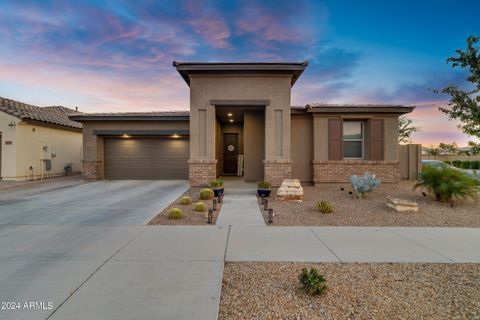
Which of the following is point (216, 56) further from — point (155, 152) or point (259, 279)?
point (259, 279)

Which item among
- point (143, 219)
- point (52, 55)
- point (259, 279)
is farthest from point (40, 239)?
point (52, 55)

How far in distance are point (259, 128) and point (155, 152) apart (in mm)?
6886

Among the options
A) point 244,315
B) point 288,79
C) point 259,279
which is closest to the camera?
point 244,315

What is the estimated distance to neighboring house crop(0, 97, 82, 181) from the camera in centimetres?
1317

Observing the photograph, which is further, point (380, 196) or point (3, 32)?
point (3, 32)

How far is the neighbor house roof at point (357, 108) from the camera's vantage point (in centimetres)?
1121

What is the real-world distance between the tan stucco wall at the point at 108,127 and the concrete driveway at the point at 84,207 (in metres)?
4.47

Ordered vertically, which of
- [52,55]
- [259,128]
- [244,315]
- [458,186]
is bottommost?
[244,315]

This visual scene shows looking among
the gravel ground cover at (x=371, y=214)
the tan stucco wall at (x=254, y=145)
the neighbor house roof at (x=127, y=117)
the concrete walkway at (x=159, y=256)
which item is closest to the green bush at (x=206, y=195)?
the gravel ground cover at (x=371, y=214)

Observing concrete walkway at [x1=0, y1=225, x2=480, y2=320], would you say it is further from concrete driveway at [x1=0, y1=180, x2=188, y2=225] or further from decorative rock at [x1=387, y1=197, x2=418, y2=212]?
decorative rock at [x1=387, y1=197, x2=418, y2=212]

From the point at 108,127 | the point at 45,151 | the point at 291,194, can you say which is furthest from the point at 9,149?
the point at 291,194

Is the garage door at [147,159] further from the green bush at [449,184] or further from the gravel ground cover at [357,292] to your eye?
the green bush at [449,184]

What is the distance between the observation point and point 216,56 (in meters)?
14.0

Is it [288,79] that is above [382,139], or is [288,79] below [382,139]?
above
